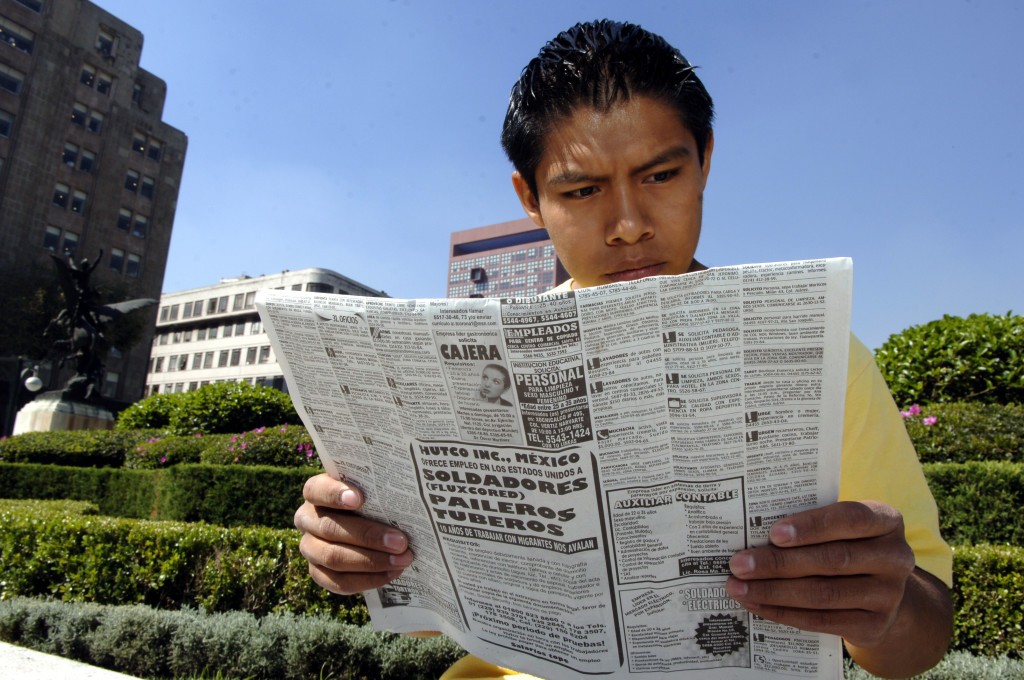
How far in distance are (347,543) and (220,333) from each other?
6282 centimetres

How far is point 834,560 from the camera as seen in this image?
0.84m

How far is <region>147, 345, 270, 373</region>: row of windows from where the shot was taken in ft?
182

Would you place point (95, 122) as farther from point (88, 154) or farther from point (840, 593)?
point (840, 593)

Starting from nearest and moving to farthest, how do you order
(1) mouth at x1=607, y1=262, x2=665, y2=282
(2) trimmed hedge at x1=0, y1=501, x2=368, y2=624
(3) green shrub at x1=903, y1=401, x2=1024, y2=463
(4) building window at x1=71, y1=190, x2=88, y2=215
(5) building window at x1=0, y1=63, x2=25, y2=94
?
(1) mouth at x1=607, y1=262, x2=665, y2=282
(2) trimmed hedge at x1=0, y1=501, x2=368, y2=624
(3) green shrub at x1=903, y1=401, x2=1024, y2=463
(5) building window at x1=0, y1=63, x2=25, y2=94
(4) building window at x1=71, y1=190, x2=88, y2=215

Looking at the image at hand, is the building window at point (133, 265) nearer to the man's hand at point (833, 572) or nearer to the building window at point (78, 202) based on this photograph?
the building window at point (78, 202)

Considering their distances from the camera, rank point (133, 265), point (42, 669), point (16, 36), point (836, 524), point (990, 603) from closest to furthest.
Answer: point (836, 524), point (42, 669), point (990, 603), point (16, 36), point (133, 265)

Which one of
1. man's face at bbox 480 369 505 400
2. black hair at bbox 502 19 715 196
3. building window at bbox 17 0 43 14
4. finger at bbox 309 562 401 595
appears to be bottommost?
finger at bbox 309 562 401 595

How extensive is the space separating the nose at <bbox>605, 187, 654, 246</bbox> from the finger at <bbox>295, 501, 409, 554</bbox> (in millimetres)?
714

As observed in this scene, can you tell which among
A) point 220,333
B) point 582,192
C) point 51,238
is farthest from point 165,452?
point 220,333

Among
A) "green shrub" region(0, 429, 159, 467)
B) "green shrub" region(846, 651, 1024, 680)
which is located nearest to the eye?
"green shrub" region(846, 651, 1024, 680)

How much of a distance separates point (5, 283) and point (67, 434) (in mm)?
18097

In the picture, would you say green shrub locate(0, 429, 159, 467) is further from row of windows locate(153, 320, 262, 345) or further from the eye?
row of windows locate(153, 320, 262, 345)

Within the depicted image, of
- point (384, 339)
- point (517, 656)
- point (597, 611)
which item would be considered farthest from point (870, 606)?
point (384, 339)

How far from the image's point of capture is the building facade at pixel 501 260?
3474 inches
